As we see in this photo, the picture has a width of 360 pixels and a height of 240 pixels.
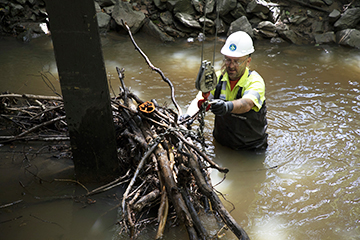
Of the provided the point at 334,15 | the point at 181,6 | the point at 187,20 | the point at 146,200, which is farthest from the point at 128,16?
the point at 146,200

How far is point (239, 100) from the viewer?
3.13 metres

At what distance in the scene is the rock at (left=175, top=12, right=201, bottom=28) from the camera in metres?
8.95

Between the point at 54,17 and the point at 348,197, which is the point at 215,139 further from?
the point at 54,17

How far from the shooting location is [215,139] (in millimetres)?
4129

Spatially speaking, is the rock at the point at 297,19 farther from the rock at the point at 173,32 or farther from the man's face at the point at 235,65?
the man's face at the point at 235,65

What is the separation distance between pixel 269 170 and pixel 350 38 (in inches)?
256

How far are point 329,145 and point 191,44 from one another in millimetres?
5470

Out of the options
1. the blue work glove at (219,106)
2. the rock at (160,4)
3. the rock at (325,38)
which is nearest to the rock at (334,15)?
the rock at (325,38)

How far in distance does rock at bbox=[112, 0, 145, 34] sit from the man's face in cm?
617

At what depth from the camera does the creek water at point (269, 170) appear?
8.45ft

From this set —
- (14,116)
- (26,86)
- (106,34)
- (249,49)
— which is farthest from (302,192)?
(106,34)

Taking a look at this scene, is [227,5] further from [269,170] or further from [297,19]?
[269,170]

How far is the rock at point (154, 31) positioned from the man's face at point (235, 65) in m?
5.66

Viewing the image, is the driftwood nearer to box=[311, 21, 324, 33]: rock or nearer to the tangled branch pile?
the tangled branch pile
